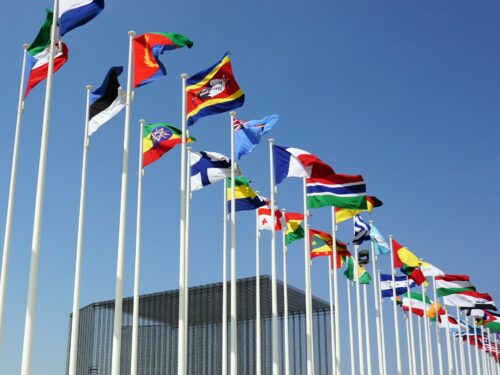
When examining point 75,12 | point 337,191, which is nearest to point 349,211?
point 337,191

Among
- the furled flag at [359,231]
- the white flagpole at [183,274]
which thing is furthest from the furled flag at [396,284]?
the white flagpole at [183,274]

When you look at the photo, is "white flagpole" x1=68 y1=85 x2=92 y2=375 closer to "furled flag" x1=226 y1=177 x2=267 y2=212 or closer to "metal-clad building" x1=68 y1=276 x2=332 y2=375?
"furled flag" x1=226 y1=177 x2=267 y2=212

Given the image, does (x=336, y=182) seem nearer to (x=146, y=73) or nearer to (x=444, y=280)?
(x=146, y=73)

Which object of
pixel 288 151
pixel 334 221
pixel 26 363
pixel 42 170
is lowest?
pixel 26 363

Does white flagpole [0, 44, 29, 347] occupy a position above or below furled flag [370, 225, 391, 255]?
below

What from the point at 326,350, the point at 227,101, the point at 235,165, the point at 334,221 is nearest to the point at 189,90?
the point at 227,101

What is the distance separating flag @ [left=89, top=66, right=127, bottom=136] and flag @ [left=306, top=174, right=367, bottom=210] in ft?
27.3

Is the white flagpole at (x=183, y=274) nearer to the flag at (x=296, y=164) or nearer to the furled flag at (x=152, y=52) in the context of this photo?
the furled flag at (x=152, y=52)

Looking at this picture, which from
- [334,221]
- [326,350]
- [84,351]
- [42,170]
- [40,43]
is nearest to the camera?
[42,170]

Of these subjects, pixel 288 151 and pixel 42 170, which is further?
pixel 288 151

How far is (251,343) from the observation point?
53531mm

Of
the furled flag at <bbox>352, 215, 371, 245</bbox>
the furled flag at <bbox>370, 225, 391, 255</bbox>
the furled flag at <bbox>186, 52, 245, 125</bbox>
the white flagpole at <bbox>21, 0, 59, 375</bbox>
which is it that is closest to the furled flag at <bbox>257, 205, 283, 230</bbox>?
the furled flag at <bbox>352, 215, 371, 245</bbox>

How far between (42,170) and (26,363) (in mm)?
3912

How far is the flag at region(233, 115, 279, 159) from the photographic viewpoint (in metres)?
22.4
